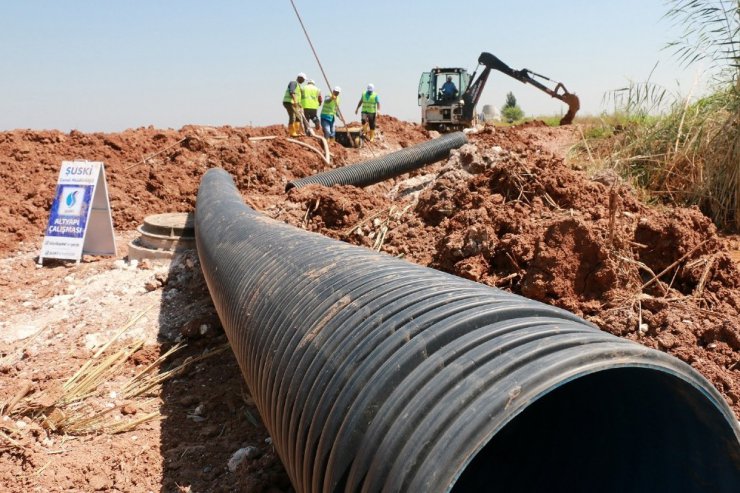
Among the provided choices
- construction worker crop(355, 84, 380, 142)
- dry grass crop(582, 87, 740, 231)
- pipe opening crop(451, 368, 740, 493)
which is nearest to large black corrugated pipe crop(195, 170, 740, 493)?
pipe opening crop(451, 368, 740, 493)

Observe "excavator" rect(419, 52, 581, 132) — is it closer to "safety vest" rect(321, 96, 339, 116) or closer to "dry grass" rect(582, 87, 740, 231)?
"safety vest" rect(321, 96, 339, 116)

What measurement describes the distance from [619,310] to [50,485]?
3306 millimetres

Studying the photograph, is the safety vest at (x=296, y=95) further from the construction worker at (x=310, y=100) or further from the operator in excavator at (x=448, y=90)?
the operator in excavator at (x=448, y=90)

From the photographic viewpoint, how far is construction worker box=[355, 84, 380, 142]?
18500 millimetres

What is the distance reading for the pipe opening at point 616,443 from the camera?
5.62ft

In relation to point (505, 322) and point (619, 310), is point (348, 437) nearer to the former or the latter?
point (505, 322)

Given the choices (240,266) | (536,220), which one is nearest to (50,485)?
(240,266)

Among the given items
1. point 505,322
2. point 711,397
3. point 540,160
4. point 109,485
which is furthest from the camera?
point 540,160

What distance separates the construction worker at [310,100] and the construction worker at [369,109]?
6.41 feet

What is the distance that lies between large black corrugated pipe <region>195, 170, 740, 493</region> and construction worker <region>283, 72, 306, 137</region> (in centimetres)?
1301

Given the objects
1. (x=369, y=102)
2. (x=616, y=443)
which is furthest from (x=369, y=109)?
(x=616, y=443)

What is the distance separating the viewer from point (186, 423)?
378 centimetres

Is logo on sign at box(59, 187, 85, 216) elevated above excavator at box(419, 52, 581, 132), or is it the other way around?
excavator at box(419, 52, 581, 132)

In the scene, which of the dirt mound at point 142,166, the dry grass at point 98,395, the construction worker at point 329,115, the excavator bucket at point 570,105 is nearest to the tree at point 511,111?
the excavator bucket at point 570,105
